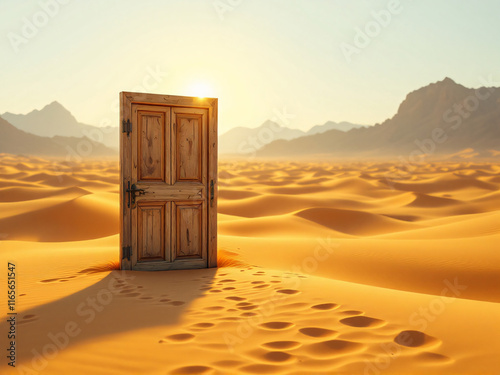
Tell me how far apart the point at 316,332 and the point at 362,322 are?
0.53 meters

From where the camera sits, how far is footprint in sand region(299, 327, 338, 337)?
389 cm

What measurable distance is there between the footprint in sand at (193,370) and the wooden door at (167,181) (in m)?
3.49

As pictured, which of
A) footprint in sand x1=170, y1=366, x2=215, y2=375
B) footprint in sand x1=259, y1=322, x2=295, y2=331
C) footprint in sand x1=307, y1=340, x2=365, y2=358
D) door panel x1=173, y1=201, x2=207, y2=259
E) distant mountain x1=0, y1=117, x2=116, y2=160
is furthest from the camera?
distant mountain x1=0, y1=117, x2=116, y2=160

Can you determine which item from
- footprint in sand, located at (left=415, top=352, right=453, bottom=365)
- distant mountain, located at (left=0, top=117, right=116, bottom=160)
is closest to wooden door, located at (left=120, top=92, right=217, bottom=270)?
footprint in sand, located at (left=415, top=352, right=453, bottom=365)

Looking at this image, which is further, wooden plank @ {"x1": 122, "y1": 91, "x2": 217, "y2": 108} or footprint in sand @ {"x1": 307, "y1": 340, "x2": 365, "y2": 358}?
wooden plank @ {"x1": 122, "y1": 91, "x2": 217, "y2": 108}

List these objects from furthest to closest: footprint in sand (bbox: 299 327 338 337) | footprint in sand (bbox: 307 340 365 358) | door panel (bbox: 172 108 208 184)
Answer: door panel (bbox: 172 108 208 184) → footprint in sand (bbox: 299 327 338 337) → footprint in sand (bbox: 307 340 365 358)

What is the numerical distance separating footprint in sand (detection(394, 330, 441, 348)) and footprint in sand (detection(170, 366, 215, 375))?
1.66 meters

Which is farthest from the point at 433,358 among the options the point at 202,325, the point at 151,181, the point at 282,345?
the point at 151,181

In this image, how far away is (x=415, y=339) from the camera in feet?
12.5

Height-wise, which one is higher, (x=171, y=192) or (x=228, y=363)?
(x=171, y=192)

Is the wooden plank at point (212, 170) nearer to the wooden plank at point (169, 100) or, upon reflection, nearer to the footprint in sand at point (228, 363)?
the wooden plank at point (169, 100)

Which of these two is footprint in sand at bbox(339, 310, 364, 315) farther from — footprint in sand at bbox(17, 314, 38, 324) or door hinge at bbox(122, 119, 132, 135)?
door hinge at bbox(122, 119, 132, 135)

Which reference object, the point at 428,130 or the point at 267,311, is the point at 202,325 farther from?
the point at 428,130

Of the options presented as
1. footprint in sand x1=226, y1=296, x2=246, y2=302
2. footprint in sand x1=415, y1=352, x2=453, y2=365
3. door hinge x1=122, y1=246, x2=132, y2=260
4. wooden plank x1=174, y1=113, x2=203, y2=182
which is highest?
wooden plank x1=174, y1=113, x2=203, y2=182
